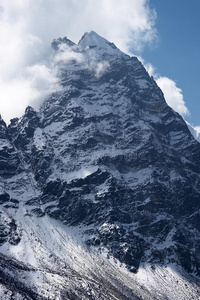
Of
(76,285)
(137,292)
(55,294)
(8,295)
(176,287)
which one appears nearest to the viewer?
(8,295)

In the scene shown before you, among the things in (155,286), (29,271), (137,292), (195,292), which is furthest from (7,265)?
(195,292)

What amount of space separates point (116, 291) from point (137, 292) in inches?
454

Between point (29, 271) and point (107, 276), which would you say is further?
point (107, 276)

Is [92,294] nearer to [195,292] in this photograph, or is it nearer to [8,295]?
[8,295]

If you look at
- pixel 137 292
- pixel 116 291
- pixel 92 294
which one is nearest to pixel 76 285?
pixel 92 294

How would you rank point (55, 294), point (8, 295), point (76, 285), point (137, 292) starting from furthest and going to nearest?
1. point (137, 292)
2. point (76, 285)
3. point (55, 294)
4. point (8, 295)

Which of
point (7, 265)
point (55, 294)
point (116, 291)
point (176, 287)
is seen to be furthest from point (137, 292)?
point (7, 265)

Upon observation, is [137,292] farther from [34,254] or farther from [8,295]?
[8,295]

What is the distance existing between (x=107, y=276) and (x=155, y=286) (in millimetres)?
23671

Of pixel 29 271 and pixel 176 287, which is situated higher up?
pixel 176 287

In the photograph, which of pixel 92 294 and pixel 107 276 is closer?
pixel 92 294

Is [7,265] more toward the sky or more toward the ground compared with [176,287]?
more toward the ground

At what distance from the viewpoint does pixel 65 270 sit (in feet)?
613

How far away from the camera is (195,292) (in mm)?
195625
